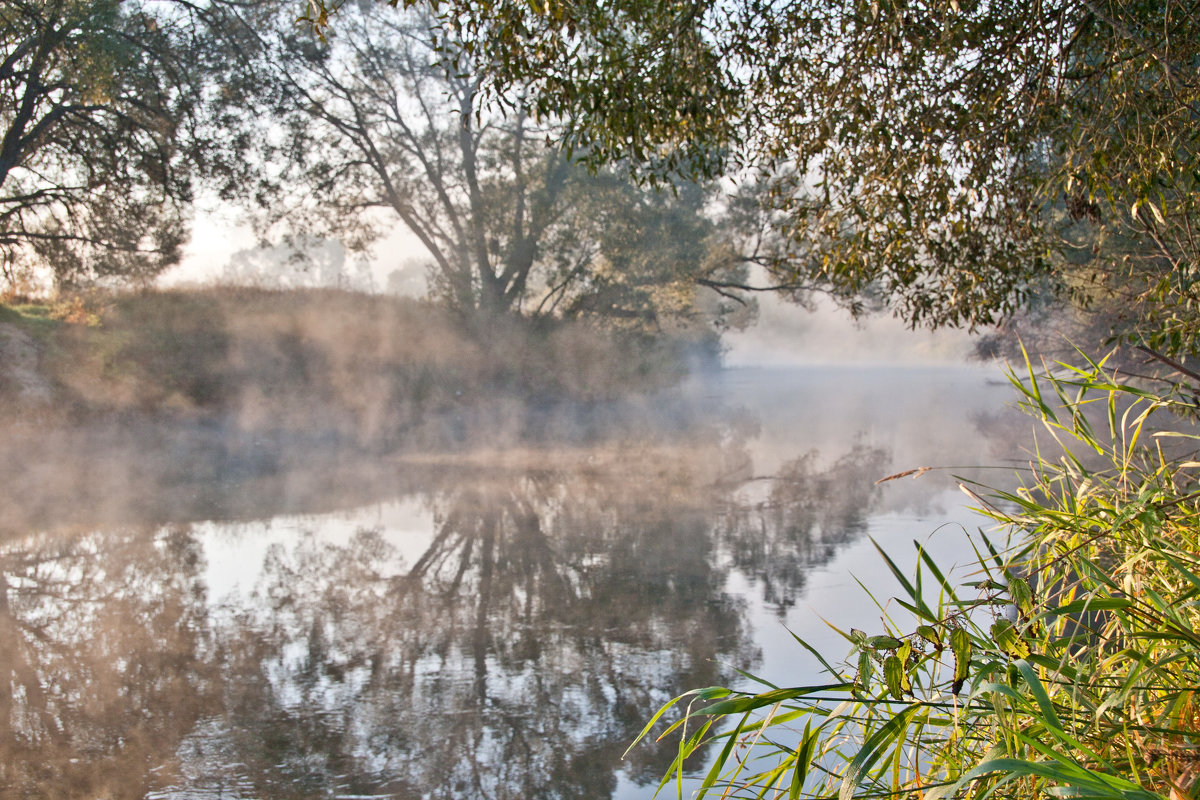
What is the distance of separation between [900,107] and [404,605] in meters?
4.67

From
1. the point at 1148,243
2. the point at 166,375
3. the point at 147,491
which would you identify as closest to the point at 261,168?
the point at 166,375

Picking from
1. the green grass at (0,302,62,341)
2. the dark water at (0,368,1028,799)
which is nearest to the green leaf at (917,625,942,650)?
the dark water at (0,368,1028,799)

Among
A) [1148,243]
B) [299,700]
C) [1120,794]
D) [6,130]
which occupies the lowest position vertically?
[299,700]

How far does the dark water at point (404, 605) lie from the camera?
388 centimetres

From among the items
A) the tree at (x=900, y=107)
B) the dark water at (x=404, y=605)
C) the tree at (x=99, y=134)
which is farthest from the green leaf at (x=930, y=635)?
the tree at (x=99, y=134)

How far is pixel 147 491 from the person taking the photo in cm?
1042

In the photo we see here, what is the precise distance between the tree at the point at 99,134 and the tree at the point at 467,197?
176 inches

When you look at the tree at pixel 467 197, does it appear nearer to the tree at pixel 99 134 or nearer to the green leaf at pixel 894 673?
the tree at pixel 99 134

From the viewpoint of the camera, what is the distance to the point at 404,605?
20.5 ft

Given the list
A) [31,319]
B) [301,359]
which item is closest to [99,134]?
[31,319]

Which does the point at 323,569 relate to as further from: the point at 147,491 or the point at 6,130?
the point at 6,130

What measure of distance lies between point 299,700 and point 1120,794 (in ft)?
12.7

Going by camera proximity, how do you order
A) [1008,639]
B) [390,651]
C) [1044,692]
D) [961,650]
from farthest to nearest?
[390,651]
[1008,639]
[961,650]
[1044,692]

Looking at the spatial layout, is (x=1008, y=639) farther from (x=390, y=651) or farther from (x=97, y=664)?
(x=97, y=664)
